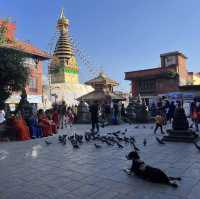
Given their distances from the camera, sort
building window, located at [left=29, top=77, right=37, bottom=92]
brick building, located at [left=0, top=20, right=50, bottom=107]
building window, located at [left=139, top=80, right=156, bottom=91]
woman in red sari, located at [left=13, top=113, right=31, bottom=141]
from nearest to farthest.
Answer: woman in red sari, located at [left=13, top=113, right=31, bottom=141]
brick building, located at [left=0, top=20, right=50, bottom=107]
building window, located at [left=29, top=77, right=37, bottom=92]
building window, located at [left=139, top=80, right=156, bottom=91]

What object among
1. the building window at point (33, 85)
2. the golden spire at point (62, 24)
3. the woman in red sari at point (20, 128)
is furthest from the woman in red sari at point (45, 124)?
the golden spire at point (62, 24)

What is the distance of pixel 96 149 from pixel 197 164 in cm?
353

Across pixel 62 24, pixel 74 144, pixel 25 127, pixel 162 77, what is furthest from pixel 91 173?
pixel 62 24

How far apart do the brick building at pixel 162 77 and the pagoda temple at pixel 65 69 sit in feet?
42.3

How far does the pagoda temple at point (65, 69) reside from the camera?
174ft

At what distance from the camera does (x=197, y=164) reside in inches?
257

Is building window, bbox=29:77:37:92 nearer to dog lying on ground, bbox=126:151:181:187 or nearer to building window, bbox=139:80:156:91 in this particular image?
building window, bbox=139:80:156:91

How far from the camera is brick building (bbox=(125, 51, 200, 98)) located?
41781 millimetres

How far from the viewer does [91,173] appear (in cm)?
611

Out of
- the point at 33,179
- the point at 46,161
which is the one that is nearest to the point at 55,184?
the point at 33,179

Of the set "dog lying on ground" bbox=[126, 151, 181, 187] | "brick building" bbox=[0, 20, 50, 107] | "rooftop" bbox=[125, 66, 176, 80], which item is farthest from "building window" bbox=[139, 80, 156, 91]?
"dog lying on ground" bbox=[126, 151, 181, 187]

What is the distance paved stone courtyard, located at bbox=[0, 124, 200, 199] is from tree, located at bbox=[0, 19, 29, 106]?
588 cm

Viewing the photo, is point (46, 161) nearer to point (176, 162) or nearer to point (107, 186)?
point (107, 186)

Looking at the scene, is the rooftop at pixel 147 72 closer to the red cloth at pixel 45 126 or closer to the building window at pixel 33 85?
the building window at pixel 33 85
